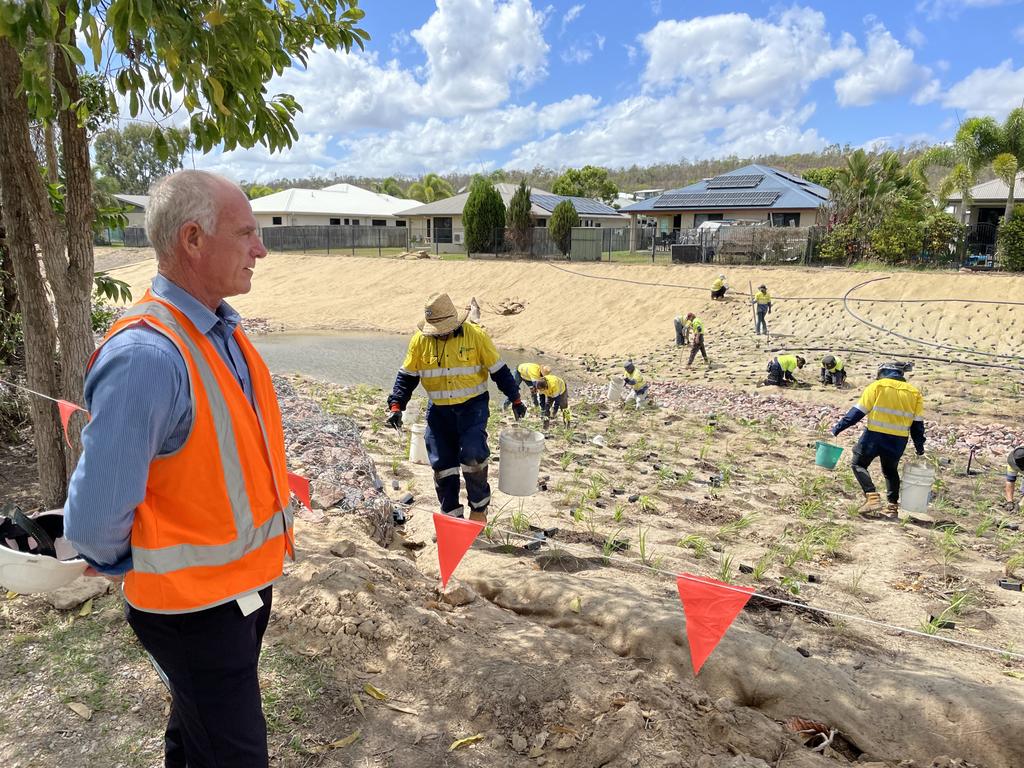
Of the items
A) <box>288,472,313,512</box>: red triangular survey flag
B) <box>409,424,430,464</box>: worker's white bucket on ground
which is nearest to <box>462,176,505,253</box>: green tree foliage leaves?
<box>409,424,430,464</box>: worker's white bucket on ground

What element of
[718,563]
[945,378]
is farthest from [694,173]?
[718,563]

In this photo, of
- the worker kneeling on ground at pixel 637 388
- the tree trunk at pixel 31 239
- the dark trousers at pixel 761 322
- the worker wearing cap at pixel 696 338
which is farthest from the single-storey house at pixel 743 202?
the tree trunk at pixel 31 239

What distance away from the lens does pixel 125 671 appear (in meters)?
2.90

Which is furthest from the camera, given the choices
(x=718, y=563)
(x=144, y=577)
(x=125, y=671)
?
(x=718, y=563)

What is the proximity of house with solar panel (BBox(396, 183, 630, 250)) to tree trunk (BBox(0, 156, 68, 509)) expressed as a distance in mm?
34714

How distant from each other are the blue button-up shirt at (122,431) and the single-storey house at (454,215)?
37.5m

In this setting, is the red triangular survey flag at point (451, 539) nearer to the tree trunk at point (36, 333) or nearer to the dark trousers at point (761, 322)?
the tree trunk at point (36, 333)

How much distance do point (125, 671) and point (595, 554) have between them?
307 centimetres

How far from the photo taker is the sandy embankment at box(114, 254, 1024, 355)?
17.5 meters

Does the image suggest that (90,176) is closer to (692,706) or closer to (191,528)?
(191,528)

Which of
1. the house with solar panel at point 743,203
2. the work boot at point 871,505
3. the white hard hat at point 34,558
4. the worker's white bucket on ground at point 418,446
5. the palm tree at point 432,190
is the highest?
the palm tree at point 432,190

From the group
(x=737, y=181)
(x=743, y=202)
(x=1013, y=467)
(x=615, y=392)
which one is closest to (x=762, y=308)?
(x=615, y=392)

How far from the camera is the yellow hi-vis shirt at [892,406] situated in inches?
254

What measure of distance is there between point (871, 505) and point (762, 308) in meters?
12.1
